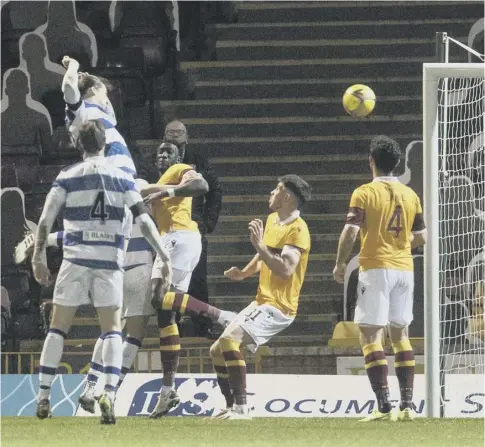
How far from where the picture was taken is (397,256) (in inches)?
388

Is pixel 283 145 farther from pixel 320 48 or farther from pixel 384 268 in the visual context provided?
pixel 384 268

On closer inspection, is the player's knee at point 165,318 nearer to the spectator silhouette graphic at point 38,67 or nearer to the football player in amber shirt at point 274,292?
the football player in amber shirt at point 274,292

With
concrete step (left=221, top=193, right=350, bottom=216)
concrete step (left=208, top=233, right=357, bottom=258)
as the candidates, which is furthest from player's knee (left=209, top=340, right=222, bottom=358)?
concrete step (left=221, top=193, right=350, bottom=216)

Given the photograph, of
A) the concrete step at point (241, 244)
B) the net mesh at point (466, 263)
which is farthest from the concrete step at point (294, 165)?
the net mesh at point (466, 263)

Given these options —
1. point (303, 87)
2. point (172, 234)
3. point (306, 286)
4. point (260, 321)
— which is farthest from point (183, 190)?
point (303, 87)

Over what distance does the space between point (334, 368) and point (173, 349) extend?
3.49 m

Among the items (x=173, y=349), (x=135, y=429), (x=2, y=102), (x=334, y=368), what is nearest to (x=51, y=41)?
(x=2, y=102)

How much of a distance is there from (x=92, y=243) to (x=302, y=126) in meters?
8.29

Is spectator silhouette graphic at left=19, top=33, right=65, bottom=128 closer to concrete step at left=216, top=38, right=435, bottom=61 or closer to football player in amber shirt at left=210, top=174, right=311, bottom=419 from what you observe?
concrete step at left=216, top=38, right=435, bottom=61

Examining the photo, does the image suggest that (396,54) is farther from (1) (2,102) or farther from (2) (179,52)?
(1) (2,102)

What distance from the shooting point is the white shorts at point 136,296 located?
10227 mm

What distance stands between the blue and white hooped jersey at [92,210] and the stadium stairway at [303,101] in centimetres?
670

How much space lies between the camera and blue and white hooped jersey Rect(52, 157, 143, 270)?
29.3 feet

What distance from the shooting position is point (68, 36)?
1695 centimetres
